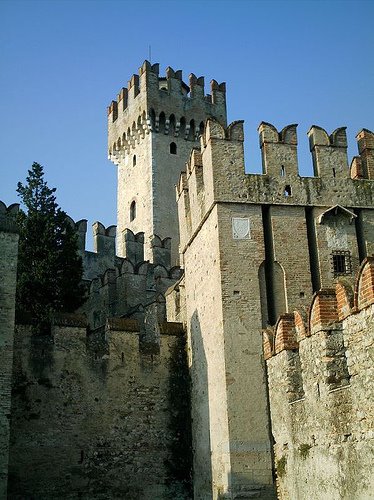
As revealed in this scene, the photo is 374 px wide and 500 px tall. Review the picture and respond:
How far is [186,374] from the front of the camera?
2006 cm

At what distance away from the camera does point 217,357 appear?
17266mm

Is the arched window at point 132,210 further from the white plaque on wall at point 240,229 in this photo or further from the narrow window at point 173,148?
the white plaque on wall at point 240,229

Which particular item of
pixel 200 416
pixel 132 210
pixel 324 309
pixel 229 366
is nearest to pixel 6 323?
pixel 229 366

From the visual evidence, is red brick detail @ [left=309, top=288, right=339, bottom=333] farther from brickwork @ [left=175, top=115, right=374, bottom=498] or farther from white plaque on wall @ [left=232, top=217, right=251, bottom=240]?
white plaque on wall @ [left=232, top=217, right=251, bottom=240]

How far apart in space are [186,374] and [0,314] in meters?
5.70

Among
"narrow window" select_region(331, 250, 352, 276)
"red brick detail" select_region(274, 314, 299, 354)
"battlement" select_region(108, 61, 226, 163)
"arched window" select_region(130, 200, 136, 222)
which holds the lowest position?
"red brick detail" select_region(274, 314, 299, 354)

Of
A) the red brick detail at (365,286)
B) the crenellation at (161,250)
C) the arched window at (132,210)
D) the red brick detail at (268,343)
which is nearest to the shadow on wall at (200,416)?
the red brick detail at (268,343)

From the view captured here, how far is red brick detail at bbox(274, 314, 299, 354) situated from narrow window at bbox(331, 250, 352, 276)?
3.01 m

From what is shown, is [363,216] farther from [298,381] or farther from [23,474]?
[23,474]

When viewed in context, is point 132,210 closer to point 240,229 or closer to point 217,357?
point 240,229

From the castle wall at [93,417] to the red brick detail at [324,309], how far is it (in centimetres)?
707

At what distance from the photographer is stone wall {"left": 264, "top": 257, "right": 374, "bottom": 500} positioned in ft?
40.3

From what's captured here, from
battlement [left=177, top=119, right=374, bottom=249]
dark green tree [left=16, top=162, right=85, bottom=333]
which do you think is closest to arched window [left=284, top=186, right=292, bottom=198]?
battlement [left=177, top=119, right=374, bottom=249]

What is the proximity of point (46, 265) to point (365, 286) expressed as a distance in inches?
564
